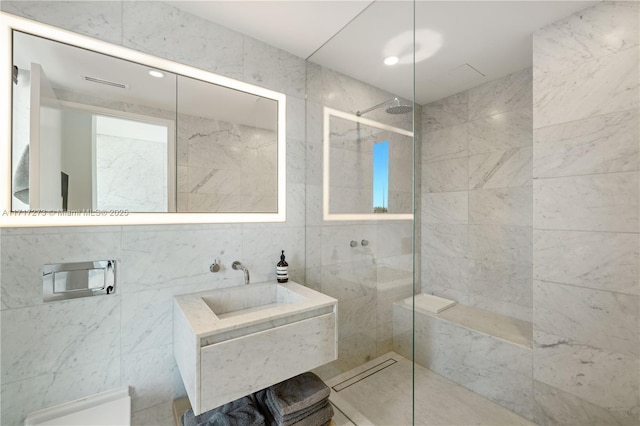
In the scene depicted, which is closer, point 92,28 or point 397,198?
point 92,28

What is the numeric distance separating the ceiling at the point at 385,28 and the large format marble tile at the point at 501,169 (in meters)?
0.75

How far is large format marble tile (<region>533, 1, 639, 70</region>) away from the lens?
4.63ft

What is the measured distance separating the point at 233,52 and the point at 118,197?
3.66 ft

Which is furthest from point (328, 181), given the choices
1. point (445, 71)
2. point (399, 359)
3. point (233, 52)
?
point (445, 71)

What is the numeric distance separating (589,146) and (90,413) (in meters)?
2.92

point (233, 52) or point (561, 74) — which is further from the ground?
point (233, 52)

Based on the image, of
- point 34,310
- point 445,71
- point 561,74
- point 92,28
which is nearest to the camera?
point 34,310

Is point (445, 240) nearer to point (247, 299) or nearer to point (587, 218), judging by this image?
point (587, 218)

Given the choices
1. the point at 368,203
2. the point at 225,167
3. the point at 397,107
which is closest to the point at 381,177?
the point at 368,203

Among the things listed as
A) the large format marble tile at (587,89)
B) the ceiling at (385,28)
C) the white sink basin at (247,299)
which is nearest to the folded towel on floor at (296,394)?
the white sink basin at (247,299)

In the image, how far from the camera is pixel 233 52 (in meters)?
1.70

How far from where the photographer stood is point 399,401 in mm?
1498

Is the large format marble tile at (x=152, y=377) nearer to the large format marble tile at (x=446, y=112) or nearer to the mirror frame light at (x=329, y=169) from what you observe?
the mirror frame light at (x=329, y=169)

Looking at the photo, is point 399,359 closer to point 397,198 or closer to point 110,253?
point 397,198
